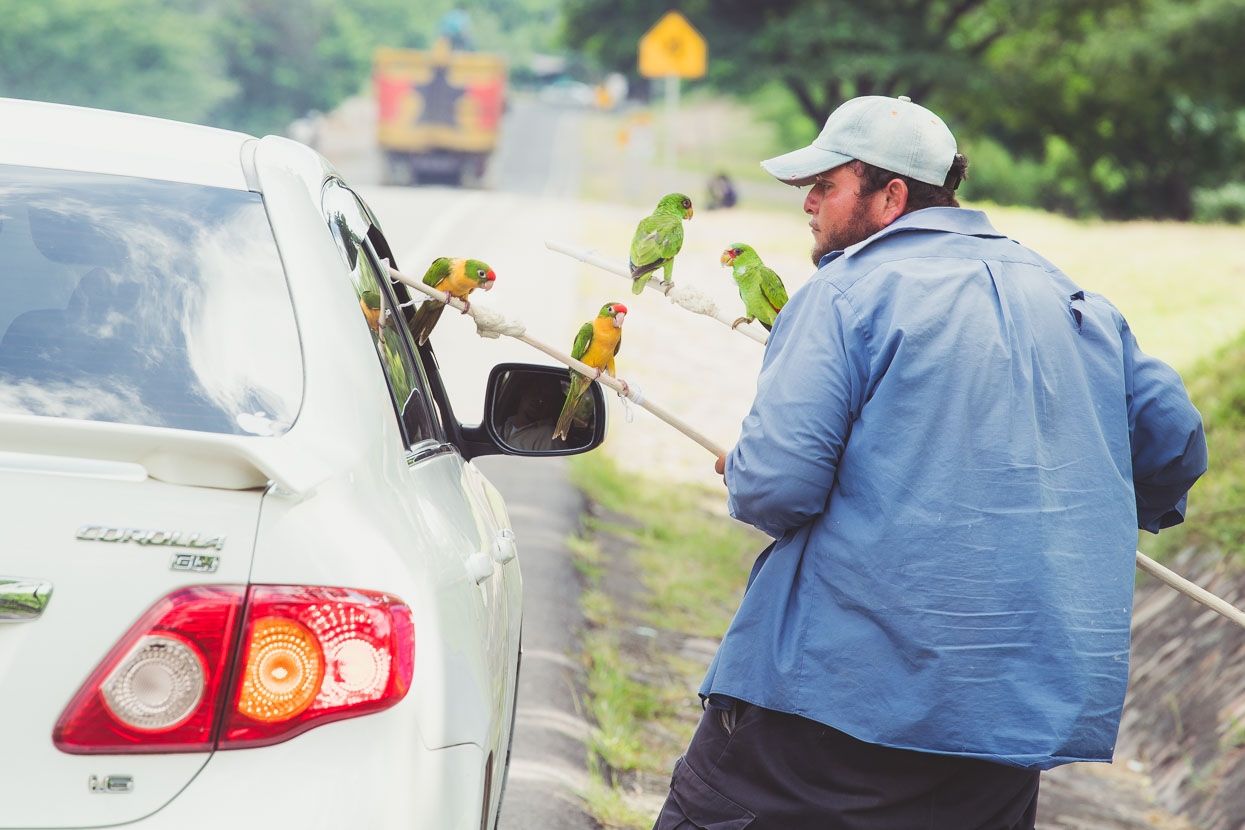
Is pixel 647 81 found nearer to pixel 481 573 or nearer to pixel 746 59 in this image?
pixel 746 59

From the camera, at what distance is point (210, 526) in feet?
5.39

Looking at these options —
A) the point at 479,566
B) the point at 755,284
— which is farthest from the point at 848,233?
the point at 755,284

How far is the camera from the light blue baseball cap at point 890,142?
8.44 feet

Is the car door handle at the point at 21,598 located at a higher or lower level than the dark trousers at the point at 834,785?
higher

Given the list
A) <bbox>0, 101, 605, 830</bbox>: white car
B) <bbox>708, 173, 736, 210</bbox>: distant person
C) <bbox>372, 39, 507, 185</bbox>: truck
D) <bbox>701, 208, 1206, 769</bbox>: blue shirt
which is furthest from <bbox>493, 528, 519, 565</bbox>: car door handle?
<bbox>372, 39, 507, 185</bbox>: truck

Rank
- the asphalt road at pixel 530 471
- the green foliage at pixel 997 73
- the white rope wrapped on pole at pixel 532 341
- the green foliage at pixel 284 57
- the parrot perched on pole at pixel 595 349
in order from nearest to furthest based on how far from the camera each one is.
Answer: the white rope wrapped on pole at pixel 532 341
the parrot perched on pole at pixel 595 349
the asphalt road at pixel 530 471
the green foliage at pixel 997 73
the green foliage at pixel 284 57

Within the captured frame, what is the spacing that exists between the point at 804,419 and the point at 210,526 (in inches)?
42.0

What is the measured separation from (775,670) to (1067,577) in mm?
549

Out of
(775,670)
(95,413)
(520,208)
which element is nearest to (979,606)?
(775,670)

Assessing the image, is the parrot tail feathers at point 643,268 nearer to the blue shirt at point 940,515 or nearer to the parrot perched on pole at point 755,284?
the parrot perched on pole at point 755,284

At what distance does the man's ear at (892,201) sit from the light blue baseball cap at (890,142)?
0.03m

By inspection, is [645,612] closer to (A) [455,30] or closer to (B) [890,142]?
(B) [890,142]

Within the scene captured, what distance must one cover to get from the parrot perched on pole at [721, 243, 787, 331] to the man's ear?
1.34 metres

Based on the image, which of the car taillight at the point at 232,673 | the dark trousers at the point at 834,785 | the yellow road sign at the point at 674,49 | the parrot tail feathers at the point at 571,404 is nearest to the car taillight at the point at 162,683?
the car taillight at the point at 232,673
